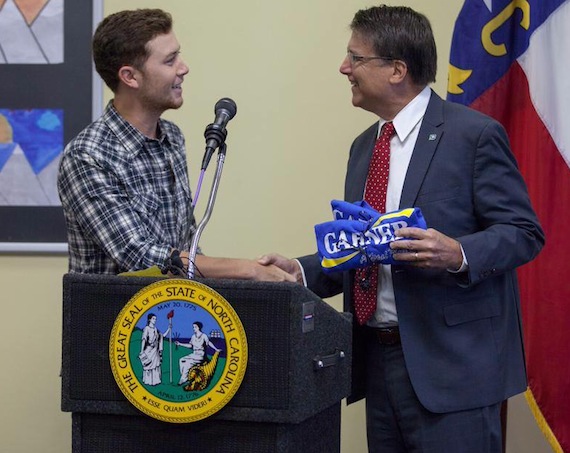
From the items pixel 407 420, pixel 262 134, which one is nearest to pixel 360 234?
pixel 407 420

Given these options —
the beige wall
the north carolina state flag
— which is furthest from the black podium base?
the beige wall

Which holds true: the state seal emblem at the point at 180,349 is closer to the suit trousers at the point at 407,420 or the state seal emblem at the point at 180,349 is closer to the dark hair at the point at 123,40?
the suit trousers at the point at 407,420

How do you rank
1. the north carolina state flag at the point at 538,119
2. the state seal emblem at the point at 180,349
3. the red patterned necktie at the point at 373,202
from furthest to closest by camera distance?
1. the north carolina state flag at the point at 538,119
2. the red patterned necktie at the point at 373,202
3. the state seal emblem at the point at 180,349

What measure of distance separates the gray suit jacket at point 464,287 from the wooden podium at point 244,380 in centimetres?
42

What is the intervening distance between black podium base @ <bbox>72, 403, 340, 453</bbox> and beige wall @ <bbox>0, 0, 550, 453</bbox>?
1544mm

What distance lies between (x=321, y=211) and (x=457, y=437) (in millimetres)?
1277

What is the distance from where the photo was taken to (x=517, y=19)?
2.89 metres

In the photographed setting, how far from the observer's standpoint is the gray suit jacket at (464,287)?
2240 mm

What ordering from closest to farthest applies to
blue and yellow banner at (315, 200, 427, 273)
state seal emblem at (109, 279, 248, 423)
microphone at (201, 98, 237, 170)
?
state seal emblem at (109, 279, 248, 423), microphone at (201, 98, 237, 170), blue and yellow banner at (315, 200, 427, 273)

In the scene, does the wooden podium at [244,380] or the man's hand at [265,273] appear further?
the man's hand at [265,273]

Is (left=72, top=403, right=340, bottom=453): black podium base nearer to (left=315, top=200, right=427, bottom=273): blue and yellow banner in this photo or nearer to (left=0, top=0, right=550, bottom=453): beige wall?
(left=315, top=200, right=427, bottom=273): blue and yellow banner

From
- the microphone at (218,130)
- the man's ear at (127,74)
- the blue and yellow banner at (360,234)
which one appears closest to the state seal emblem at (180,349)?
the microphone at (218,130)

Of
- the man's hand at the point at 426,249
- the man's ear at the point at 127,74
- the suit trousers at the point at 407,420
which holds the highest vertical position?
the man's ear at the point at 127,74

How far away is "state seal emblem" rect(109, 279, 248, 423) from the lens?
1729 millimetres
